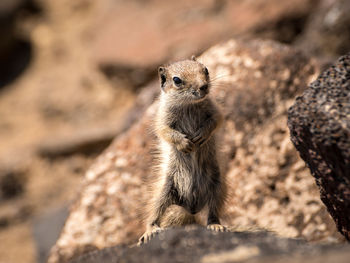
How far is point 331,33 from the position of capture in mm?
8195

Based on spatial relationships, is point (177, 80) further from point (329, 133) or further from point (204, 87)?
point (329, 133)

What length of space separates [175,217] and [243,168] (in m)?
1.16

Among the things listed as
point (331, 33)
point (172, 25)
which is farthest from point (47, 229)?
point (331, 33)

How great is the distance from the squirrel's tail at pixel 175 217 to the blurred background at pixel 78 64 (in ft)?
10.6

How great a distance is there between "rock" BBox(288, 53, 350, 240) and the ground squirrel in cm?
96

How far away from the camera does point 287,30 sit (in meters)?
9.38

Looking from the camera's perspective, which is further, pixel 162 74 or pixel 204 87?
pixel 162 74

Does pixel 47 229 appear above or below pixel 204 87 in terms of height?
below

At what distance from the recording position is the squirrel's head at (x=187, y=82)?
4332 millimetres

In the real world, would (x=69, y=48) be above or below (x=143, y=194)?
above

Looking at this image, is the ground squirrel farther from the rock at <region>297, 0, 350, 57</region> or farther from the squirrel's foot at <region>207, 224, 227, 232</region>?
the rock at <region>297, 0, 350, 57</region>

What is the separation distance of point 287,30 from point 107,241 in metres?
6.03

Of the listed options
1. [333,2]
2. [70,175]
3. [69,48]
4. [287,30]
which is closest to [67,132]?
[70,175]

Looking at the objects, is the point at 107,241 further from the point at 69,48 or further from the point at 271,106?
the point at 69,48
